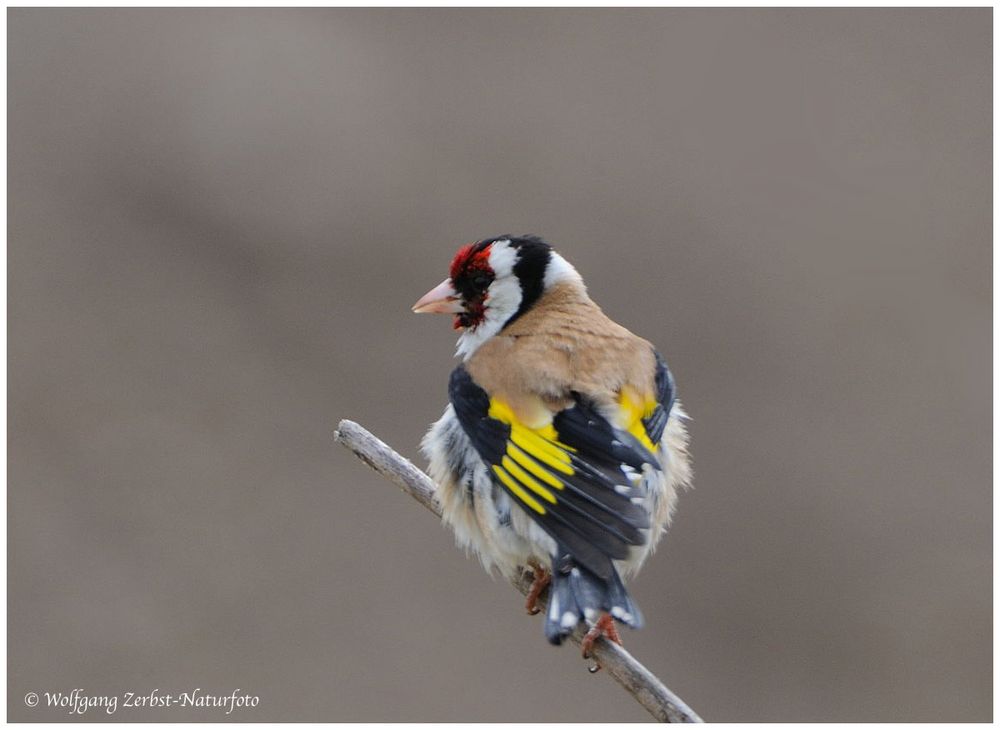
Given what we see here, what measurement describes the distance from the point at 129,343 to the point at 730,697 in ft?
17.0

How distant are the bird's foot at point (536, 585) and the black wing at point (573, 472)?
1.36 ft

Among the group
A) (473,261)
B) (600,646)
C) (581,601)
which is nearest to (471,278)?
(473,261)

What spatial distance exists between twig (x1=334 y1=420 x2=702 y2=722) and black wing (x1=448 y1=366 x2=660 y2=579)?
27 centimetres

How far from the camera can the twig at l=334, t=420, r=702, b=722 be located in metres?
3.91

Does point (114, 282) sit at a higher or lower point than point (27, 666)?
higher

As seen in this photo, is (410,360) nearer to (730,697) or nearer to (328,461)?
(328,461)

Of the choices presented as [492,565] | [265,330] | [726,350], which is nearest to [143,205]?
[265,330]

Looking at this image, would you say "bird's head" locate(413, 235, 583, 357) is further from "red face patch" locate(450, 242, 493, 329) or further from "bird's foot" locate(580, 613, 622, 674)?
"bird's foot" locate(580, 613, 622, 674)

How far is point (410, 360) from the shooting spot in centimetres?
1001

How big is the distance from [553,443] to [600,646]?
2.34 ft

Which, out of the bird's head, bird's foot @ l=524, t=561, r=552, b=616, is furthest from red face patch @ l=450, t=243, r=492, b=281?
bird's foot @ l=524, t=561, r=552, b=616

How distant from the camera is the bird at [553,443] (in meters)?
4.43

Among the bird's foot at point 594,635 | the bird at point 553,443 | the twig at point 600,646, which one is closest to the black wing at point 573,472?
the bird at point 553,443

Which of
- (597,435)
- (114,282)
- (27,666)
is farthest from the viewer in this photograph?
(114,282)
